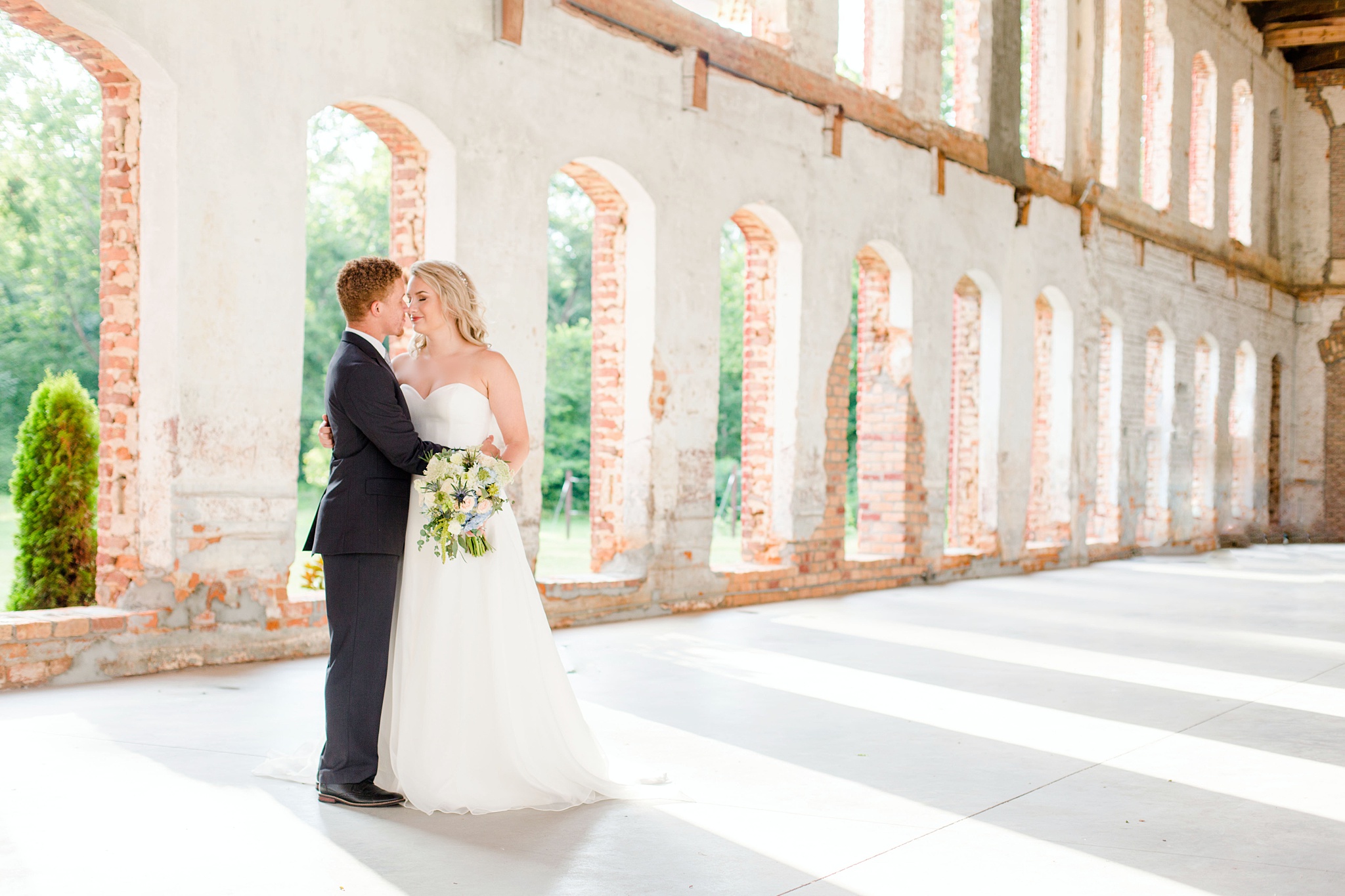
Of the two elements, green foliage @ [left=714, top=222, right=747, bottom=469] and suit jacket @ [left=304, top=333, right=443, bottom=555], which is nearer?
suit jacket @ [left=304, top=333, right=443, bottom=555]

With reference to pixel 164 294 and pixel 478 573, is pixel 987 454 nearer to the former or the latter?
pixel 164 294

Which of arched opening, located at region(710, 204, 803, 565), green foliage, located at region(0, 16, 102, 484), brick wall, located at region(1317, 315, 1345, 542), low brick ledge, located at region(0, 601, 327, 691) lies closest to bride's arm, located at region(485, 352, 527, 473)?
low brick ledge, located at region(0, 601, 327, 691)

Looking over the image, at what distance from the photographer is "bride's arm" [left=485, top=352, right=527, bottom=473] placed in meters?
4.38

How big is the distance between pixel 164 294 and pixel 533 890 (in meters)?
4.41

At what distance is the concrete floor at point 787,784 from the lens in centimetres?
345

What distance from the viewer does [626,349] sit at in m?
9.65

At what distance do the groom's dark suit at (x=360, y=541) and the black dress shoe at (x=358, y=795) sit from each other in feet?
0.08

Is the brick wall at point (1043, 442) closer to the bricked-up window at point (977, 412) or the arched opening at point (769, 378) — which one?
the bricked-up window at point (977, 412)

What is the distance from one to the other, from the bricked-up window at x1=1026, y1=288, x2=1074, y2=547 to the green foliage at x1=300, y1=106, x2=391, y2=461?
762 inches

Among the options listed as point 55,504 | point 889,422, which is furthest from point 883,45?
point 55,504

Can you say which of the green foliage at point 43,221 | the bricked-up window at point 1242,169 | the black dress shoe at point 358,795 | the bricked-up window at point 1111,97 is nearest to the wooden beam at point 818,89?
the bricked-up window at point 1111,97

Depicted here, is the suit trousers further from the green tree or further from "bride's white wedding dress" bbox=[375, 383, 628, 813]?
the green tree

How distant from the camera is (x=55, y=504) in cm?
775

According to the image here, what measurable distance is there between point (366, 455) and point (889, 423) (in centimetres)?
902
